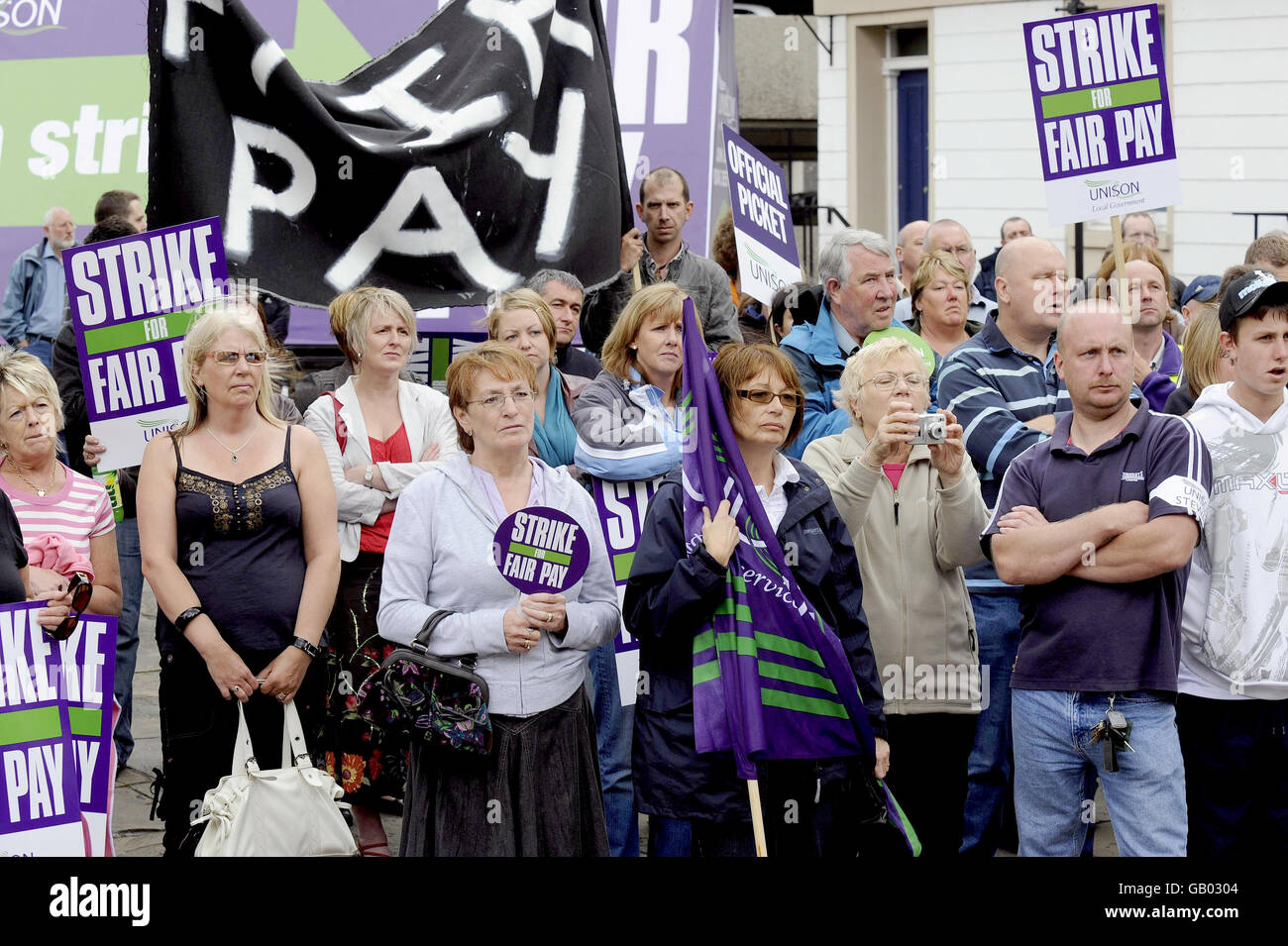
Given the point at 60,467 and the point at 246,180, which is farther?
the point at 246,180

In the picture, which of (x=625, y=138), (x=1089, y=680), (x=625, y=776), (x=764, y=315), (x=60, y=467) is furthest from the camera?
(x=625, y=138)

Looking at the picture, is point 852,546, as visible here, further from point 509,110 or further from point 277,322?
point 277,322

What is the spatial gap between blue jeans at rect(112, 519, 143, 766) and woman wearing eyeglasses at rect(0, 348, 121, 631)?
5.18ft

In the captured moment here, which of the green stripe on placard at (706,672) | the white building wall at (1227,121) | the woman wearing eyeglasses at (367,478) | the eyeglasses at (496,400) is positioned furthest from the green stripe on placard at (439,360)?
the white building wall at (1227,121)

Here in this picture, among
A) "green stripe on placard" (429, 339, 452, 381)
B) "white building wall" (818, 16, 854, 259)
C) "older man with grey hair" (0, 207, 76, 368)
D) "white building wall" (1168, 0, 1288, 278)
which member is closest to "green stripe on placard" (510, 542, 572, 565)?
"green stripe on placard" (429, 339, 452, 381)

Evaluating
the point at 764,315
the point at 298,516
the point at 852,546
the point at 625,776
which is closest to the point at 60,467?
the point at 298,516

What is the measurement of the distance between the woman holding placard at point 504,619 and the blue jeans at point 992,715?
1494 mm

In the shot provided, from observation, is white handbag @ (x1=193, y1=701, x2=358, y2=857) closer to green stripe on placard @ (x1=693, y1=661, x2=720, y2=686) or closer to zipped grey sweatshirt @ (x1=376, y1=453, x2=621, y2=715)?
zipped grey sweatshirt @ (x1=376, y1=453, x2=621, y2=715)

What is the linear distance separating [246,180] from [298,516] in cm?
177

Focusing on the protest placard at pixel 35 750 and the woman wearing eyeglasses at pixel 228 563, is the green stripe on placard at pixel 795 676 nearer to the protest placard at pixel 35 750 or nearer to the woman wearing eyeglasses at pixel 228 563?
the woman wearing eyeglasses at pixel 228 563

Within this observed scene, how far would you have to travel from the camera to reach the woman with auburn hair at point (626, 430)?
5.41 meters

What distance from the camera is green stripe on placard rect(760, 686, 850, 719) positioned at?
4.31m

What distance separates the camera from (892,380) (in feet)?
16.1

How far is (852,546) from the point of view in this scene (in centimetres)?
452
